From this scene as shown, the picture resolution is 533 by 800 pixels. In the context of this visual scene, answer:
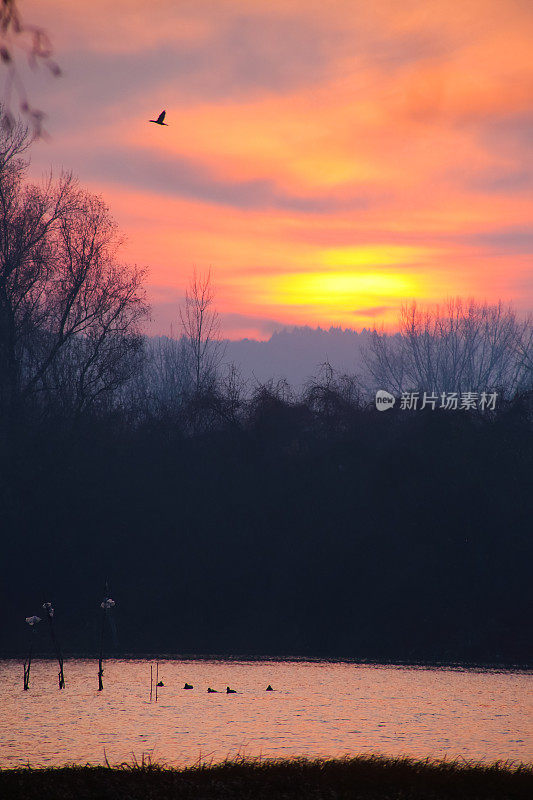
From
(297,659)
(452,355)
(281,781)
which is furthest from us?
(452,355)

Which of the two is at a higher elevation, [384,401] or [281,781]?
[384,401]

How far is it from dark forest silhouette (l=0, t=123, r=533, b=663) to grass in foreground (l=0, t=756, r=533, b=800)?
15.9m

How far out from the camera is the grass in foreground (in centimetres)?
1061

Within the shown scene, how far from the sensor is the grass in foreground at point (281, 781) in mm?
10609

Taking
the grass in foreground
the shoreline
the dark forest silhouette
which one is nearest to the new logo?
the dark forest silhouette

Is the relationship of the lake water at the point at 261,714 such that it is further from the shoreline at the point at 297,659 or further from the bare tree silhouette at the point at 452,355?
the bare tree silhouette at the point at 452,355

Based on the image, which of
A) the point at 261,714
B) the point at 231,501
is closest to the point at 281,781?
the point at 261,714

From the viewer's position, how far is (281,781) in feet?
37.3

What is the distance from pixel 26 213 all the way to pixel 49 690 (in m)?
22.6

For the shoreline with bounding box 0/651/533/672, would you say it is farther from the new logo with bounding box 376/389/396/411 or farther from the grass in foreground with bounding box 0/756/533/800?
the grass in foreground with bounding box 0/756/533/800

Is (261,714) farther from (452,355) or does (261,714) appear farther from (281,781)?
(452,355)

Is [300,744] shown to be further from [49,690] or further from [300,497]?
[300,497]

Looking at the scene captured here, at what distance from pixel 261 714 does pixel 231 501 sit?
17.9m

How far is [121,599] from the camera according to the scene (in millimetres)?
32469
